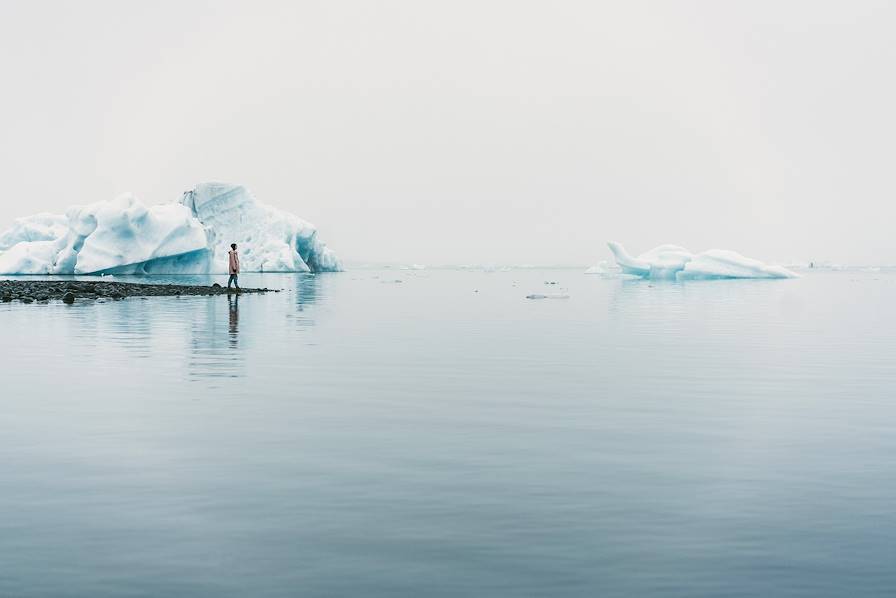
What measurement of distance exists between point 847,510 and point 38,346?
15578 mm

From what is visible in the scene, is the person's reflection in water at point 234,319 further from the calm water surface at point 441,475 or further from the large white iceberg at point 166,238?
the large white iceberg at point 166,238

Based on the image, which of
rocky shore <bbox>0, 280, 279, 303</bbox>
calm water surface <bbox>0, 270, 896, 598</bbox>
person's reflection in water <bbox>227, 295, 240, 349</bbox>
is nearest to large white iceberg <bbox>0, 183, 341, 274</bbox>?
rocky shore <bbox>0, 280, 279, 303</bbox>

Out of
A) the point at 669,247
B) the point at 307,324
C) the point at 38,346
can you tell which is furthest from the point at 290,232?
the point at 38,346

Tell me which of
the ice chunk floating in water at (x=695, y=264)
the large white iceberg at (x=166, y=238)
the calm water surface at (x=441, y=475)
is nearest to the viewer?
the calm water surface at (x=441, y=475)

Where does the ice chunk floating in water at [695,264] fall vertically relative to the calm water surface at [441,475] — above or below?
above

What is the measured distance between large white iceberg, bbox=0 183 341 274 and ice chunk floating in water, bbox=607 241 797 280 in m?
28.8

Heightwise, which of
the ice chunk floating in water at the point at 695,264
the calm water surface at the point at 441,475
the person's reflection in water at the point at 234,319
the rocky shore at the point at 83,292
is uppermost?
the ice chunk floating in water at the point at 695,264

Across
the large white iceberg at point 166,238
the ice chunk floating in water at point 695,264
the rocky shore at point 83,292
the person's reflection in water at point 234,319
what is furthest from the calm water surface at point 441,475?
the ice chunk floating in water at point 695,264

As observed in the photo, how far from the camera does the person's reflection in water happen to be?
64.1 feet

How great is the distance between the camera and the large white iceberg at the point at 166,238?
66812mm

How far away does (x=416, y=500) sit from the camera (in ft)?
21.4

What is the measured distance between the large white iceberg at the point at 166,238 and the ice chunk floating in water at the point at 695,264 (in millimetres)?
28828

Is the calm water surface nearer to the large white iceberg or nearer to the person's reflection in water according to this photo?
the person's reflection in water

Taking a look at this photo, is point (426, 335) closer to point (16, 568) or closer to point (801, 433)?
point (801, 433)
